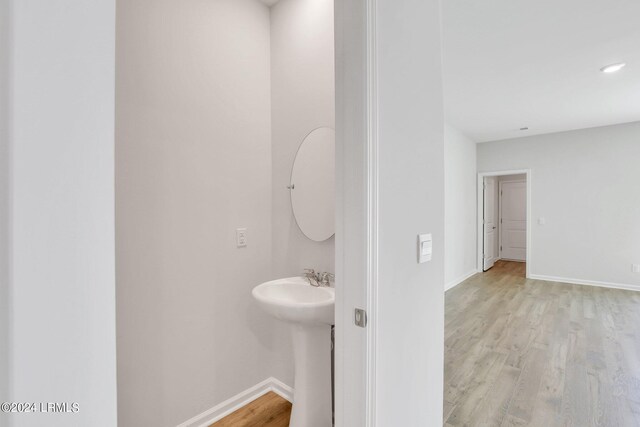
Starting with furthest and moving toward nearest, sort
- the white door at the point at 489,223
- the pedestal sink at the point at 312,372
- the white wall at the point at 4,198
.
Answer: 1. the white door at the point at 489,223
2. the pedestal sink at the point at 312,372
3. the white wall at the point at 4,198

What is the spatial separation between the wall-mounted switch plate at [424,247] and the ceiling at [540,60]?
1.73m

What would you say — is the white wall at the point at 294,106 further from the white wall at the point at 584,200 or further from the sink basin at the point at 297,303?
the white wall at the point at 584,200

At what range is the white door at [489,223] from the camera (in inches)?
234

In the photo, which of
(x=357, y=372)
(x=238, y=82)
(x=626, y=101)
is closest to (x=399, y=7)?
(x=238, y=82)

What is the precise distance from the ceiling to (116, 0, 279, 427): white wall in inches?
61.0

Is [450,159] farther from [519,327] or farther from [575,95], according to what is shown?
[519,327]

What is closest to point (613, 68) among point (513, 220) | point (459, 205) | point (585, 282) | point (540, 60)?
point (540, 60)

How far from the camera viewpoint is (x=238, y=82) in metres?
1.83

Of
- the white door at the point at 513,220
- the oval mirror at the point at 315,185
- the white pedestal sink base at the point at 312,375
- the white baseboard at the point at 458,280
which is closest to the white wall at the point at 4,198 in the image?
the white pedestal sink base at the point at 312,375

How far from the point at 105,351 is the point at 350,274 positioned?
2.15ft

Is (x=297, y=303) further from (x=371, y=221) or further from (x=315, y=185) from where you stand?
(x=315, y=185)

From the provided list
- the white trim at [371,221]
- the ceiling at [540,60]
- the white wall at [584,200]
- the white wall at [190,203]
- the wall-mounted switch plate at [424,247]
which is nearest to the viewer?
the white trim at [371,221]

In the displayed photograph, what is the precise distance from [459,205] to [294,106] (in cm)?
407

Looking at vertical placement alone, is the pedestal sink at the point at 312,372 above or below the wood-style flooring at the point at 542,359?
above
